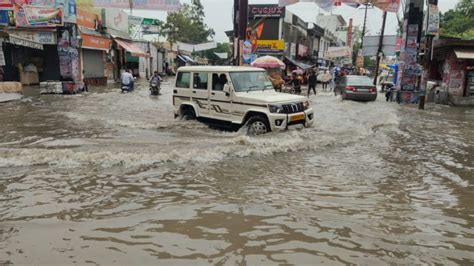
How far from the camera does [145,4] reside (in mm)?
20250

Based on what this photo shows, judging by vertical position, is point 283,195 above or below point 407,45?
below

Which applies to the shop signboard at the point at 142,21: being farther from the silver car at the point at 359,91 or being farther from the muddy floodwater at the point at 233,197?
the muddy floodwater at the point at 233,197

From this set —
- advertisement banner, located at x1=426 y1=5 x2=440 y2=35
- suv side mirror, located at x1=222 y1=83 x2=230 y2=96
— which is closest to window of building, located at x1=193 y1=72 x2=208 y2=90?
suv side mirror, located at x1=222 y1=83 x2=230 y2=96

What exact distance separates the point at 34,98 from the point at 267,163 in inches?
585

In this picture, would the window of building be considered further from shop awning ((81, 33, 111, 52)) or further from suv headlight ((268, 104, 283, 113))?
shop awning ((81, 33, 111, 52))

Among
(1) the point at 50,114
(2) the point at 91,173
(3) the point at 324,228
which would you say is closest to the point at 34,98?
(1) the point at 50,114

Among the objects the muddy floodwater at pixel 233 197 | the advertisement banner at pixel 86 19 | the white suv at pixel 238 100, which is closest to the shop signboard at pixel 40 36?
the advertisement banner at pixel 86 19

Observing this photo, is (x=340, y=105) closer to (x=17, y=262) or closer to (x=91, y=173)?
(x=91, y=173)

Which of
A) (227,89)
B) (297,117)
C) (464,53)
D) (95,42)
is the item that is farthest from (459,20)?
(227,89)

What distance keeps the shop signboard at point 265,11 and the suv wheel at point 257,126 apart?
31.7 meters

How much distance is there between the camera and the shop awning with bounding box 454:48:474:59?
Answer: 18.0m

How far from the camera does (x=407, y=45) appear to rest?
19.2m

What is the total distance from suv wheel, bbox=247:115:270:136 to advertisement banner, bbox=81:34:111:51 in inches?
815

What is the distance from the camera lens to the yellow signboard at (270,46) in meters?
39.7
